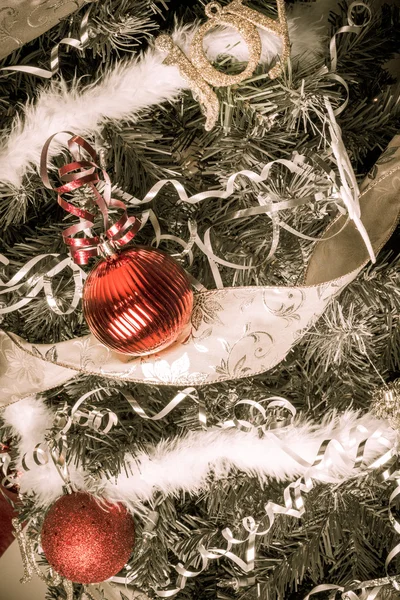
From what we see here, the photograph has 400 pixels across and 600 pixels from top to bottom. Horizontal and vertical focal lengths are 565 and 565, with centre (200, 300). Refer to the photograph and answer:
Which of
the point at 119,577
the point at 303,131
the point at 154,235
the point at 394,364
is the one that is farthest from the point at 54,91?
the point at 119,577

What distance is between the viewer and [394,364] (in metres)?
0.79

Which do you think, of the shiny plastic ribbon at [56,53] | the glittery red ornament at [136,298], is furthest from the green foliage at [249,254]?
the glittery red ornament at [136,298]

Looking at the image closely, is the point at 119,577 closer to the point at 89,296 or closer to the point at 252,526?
the point at 252,526

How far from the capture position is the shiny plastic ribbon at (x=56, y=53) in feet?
2.13

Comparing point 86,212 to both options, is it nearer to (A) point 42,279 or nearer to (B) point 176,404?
(A) point 42,279

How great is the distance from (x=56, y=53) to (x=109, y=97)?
8 centimetres

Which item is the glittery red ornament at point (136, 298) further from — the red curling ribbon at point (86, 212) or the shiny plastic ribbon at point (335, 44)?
the shiny plastic ribbon at point (335, 44)

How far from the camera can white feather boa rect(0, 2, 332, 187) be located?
64 centimetres

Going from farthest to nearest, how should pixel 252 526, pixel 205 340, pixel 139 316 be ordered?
pixel 252 526 < pixel 205 340 < pixel 139 316

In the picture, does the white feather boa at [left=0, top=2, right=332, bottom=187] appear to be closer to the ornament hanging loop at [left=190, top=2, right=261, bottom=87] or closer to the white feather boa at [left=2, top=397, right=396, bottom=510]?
the ornament hanging loop at [left=190, top=2, right=261, bottom=87]

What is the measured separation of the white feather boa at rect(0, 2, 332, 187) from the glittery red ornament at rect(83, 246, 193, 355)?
175mm

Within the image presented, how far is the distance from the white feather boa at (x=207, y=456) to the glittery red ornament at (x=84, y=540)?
5 cm

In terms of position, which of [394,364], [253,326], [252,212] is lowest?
[394,364]

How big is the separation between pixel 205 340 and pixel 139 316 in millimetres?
130
